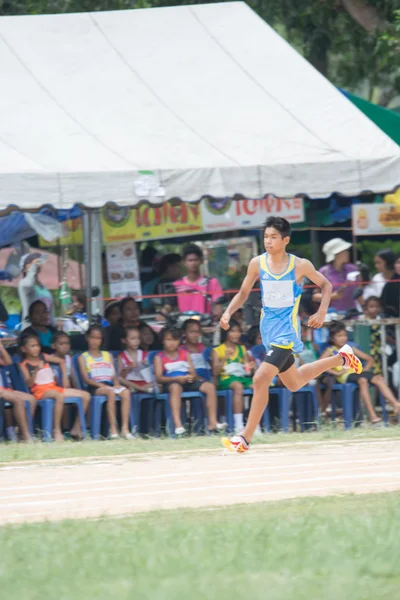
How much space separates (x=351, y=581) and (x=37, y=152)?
772 centimetres

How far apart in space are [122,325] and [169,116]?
7.91 feet

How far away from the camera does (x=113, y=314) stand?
44.1ft

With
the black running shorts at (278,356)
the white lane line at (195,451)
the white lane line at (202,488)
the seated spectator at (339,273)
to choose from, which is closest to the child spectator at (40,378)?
the white lane line at (195,451)

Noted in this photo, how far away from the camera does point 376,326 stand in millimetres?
13102

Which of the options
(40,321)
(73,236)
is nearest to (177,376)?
(40,321)

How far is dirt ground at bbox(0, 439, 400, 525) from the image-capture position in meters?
6.91

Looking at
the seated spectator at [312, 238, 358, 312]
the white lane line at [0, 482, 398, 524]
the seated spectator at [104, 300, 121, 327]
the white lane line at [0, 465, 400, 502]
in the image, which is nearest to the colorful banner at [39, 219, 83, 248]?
the seated spectator at [104, 300, 121, 327]

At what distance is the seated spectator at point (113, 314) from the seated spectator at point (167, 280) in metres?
1.11

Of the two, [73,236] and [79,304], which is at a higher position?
[73,236]

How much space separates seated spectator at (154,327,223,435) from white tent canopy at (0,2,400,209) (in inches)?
68.3

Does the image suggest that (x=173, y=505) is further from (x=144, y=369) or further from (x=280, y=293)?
(x=144, y=369)

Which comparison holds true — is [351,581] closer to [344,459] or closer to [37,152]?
[344,459]

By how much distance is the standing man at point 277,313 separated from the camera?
892 cm

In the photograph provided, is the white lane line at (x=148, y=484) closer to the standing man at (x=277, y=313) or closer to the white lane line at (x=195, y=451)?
the standing man at (x=277, y=313)
